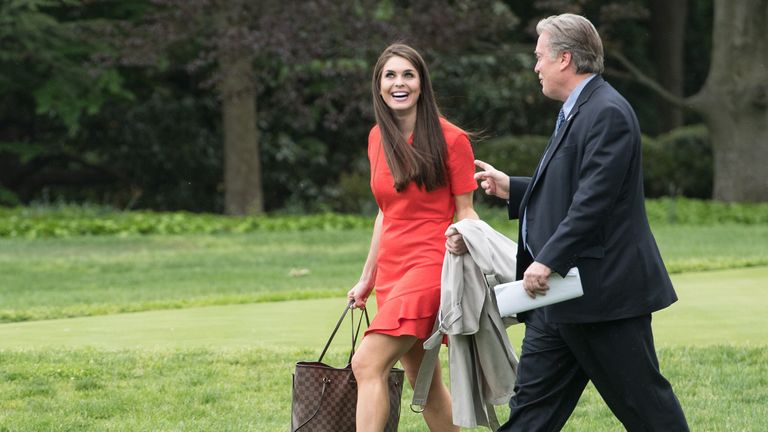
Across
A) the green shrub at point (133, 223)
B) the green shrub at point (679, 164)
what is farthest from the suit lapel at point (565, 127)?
the green shrub at point (679, 164)

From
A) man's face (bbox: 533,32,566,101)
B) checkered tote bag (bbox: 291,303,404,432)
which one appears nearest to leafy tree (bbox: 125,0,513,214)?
checkered tote bag (bbox: 291,303,404,432)

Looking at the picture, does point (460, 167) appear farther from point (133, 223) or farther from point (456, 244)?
point (133, 223)

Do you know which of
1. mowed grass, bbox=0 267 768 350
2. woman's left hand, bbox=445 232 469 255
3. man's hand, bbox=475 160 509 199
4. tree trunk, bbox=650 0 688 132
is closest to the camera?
woman's left hand, bbox=445 232 469 255

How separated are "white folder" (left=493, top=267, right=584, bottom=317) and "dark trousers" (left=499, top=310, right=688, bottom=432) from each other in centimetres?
16

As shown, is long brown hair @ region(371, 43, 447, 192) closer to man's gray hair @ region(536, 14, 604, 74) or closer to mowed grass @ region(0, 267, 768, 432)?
man's gray hair @ region(536, 14, 604, 74)

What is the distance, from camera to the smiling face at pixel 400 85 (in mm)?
5504

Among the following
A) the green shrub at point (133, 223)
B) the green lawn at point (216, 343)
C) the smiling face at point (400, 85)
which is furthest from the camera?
the green shrub at point (133, 223)

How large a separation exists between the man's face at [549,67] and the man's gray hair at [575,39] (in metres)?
0.02

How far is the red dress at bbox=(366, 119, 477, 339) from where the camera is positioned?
17.2 ft

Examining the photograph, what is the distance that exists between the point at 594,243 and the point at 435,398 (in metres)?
1.44

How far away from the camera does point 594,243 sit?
4.49 meters

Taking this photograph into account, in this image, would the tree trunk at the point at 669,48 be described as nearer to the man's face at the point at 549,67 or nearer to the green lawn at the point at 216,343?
→ the green lawn at the point at 216,343

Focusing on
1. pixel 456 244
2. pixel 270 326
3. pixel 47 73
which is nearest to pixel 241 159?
pixel 47 73

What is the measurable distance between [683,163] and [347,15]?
8.17m
